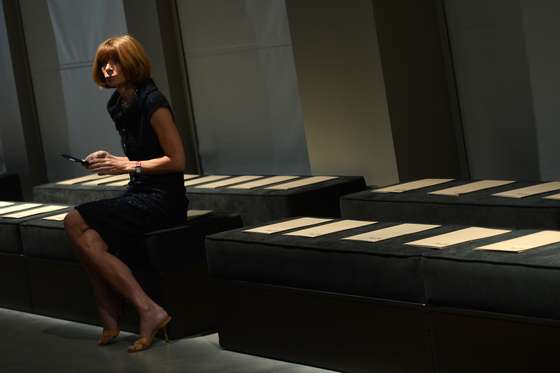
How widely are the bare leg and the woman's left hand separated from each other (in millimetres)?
262

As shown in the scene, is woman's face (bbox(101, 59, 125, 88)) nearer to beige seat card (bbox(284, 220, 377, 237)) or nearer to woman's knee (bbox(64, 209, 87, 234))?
woman's knee (bbox(64, 209, 87, 234))

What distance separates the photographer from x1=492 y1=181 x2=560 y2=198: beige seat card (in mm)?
5477

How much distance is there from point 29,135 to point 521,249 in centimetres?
922

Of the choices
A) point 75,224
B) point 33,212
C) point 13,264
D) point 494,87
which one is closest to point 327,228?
point 75,224

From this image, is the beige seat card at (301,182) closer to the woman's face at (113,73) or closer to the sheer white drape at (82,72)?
the woman's face at (113,73)

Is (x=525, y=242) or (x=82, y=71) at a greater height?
(x=82, y=71)

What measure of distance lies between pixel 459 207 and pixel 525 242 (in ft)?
4.45

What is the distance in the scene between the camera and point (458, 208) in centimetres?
560

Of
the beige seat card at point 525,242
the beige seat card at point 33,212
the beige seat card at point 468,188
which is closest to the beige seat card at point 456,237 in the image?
the beige seat card at point 525,242

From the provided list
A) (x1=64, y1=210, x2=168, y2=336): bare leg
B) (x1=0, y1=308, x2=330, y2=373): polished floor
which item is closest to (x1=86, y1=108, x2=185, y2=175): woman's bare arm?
(x1=64, y1=210, x2=168, y2=336): bare leg

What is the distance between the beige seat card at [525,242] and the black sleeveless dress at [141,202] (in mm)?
2129

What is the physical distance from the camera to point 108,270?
5812mm

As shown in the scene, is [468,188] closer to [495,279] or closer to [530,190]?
[530,190]

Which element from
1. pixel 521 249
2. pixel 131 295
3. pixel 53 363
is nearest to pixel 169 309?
pixel 131 295
